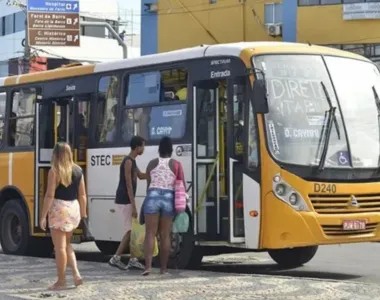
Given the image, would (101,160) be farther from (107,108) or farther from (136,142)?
(136,142)

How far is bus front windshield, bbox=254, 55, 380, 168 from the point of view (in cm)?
1138

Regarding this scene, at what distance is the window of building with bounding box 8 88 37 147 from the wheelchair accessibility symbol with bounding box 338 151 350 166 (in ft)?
19.5

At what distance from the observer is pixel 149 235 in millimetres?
A: 11609

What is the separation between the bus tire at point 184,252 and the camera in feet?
40.4

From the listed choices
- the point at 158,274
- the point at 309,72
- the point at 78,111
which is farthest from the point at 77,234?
the point at 309,72

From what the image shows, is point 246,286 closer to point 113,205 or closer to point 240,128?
point 240,128

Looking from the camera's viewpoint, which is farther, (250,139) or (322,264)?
(322,264)

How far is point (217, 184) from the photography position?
1208cm

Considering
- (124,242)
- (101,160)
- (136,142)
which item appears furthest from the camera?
(101,160)

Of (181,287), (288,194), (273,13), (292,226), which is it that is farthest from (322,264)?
(273,13)

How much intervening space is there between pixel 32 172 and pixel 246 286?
5948 mm

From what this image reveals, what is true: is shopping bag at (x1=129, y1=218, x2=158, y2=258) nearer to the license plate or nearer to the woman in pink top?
the woman in pink top

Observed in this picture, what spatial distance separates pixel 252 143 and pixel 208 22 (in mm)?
28517

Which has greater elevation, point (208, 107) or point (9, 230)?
point (208, 107)
